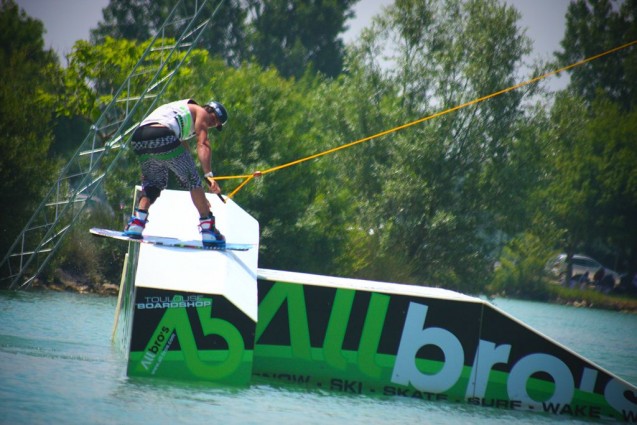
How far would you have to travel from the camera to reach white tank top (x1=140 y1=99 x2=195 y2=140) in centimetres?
974

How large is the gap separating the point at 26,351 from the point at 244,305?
297 centimetres

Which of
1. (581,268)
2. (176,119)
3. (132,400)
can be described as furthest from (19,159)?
(581,268)

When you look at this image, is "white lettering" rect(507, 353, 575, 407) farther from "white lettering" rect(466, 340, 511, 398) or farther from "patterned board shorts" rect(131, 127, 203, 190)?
"patterned board shorts" rect(131, 127, 203, 190)

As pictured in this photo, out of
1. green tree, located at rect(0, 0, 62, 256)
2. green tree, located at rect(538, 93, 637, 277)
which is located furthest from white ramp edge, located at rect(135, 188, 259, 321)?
green tree, located at rect(538, 93, 637, 277)

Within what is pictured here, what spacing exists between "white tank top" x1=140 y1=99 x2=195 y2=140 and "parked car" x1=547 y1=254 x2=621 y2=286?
129 feet

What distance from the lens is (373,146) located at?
105 feet

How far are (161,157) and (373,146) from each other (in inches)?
885

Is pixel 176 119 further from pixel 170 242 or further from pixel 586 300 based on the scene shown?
pixel 586 300

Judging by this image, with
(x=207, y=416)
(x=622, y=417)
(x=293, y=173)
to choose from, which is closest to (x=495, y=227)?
(x=293, y=173)

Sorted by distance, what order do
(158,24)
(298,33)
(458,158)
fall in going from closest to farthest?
(458,158) < (158,24) < (298,33)

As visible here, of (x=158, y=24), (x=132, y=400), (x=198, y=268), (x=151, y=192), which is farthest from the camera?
(x=158, y=24)

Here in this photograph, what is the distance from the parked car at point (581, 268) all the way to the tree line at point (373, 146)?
21.2 ft

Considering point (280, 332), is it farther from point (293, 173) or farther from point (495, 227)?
point (495, 227)

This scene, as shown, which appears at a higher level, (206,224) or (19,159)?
(19,159)
